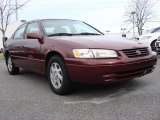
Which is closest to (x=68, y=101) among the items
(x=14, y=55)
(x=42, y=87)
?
(x=42, y=87)

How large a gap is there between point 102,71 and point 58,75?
96 cm

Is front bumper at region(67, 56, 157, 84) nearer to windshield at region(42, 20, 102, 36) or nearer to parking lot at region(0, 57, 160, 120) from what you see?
parking lot at region(0, 57, 160, 120)

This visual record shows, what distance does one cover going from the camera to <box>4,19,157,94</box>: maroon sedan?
4.97 m

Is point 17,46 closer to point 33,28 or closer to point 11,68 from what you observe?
point 33,28

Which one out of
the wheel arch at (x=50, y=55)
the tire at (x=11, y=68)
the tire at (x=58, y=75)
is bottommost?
the tire at (x=11, y=68)

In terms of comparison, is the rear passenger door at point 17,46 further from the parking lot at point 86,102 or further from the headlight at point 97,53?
the headlight at point 97,53

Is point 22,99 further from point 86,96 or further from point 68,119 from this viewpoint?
point 68,119

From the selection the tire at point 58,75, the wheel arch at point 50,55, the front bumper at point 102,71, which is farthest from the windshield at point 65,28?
the front bumper at point 102,71

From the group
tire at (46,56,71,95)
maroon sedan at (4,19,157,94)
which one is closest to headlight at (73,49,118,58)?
maroon sedan at (4,19,157,94)

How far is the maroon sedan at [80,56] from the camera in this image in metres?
4.97

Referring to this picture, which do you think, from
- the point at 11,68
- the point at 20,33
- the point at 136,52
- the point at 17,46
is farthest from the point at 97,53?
the point at 11,68

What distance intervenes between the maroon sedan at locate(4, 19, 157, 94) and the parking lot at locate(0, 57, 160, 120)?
0.31 metres

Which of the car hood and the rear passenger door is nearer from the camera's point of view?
the car hood

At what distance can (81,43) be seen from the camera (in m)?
5.22
